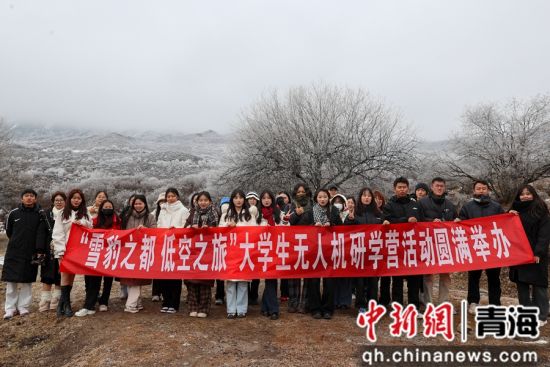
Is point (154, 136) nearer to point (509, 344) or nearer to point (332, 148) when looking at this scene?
point (332, 148)

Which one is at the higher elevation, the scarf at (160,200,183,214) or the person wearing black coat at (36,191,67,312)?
the scarf at (160,200,183,214)

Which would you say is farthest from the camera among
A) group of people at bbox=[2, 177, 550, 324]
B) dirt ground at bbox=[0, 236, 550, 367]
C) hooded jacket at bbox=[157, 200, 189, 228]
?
hooded jacket at bbox=[157, 200, 189, 228]

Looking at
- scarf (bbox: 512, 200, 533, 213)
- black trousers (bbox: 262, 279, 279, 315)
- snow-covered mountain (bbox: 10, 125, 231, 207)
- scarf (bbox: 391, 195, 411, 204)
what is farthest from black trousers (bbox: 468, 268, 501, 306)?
snow-covered mountain (bbox: 10, 125, 231, 207)

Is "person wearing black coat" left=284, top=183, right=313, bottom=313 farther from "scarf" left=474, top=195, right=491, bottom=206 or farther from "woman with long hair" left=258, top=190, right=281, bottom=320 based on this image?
"scarf" left=474, top=195, right=491, bottom=206

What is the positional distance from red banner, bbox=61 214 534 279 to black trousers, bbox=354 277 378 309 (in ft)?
0.57

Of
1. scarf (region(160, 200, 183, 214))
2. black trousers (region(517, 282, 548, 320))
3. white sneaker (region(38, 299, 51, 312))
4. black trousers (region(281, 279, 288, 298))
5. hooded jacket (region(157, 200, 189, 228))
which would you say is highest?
scarf (region(160, 200, 183, 214))

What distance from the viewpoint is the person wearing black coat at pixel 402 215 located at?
6.00 m

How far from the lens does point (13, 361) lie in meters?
4.93

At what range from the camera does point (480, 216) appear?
6.10 metres

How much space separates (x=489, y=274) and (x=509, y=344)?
1264mm

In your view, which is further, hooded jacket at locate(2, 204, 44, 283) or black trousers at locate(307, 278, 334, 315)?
hooded jacket at locate(2, 204, 44, 283)

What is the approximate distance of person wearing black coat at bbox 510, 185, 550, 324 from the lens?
5.46 metres

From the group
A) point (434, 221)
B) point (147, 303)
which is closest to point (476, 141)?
point (434, 221)

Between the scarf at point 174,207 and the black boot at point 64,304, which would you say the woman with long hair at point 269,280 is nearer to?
the scarf at point 174,207
